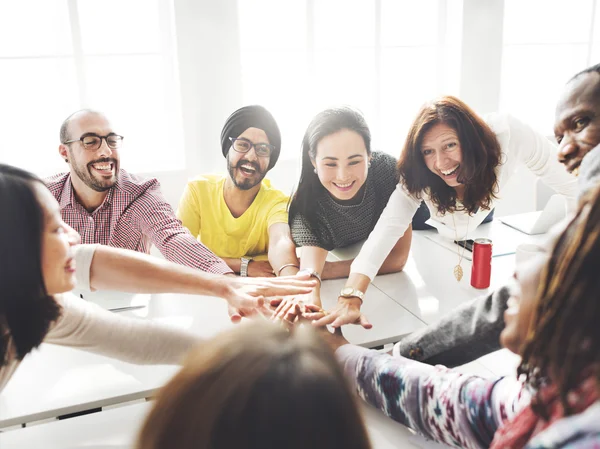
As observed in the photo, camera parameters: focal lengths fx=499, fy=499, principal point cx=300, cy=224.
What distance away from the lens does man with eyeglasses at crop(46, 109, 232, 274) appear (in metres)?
1.95

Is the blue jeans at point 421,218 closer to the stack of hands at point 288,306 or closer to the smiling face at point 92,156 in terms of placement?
the stack of hands at point 288,306

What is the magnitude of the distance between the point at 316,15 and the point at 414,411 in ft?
12.4

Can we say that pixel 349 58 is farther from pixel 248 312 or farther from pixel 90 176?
pixel 248 312

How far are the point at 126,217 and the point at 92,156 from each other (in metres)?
0.27

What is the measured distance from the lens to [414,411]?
39.7 inches

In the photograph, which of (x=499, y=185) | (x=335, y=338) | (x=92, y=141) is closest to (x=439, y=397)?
(x=335, y=338)

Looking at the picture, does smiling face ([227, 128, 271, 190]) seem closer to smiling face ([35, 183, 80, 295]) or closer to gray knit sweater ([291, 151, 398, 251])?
gray knit sweater ([291, 151, 398, 251])

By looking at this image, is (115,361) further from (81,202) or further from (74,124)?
(74,124)

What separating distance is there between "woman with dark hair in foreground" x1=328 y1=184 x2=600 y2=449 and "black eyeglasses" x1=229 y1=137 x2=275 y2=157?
4.02 ft

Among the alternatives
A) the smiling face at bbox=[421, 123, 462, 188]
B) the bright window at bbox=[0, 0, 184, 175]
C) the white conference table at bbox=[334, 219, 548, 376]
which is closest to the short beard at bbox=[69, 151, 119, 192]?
the white conference table at bbox=[334, 219, 548, 376]

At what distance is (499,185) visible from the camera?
210 centimetres

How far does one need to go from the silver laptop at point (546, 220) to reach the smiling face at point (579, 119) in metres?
0.71

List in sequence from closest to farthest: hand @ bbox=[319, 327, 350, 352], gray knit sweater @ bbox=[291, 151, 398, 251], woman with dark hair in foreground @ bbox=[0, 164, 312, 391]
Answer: woman with dark hair in foreground @ bbox=[0, 164, 312, 391] → hand @ bbox=[319, 327, 350, 352] → gray knit sweater @ bbox=[291, 151, 398, 251]

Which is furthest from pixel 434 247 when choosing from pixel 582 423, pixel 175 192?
pixel 175 192
